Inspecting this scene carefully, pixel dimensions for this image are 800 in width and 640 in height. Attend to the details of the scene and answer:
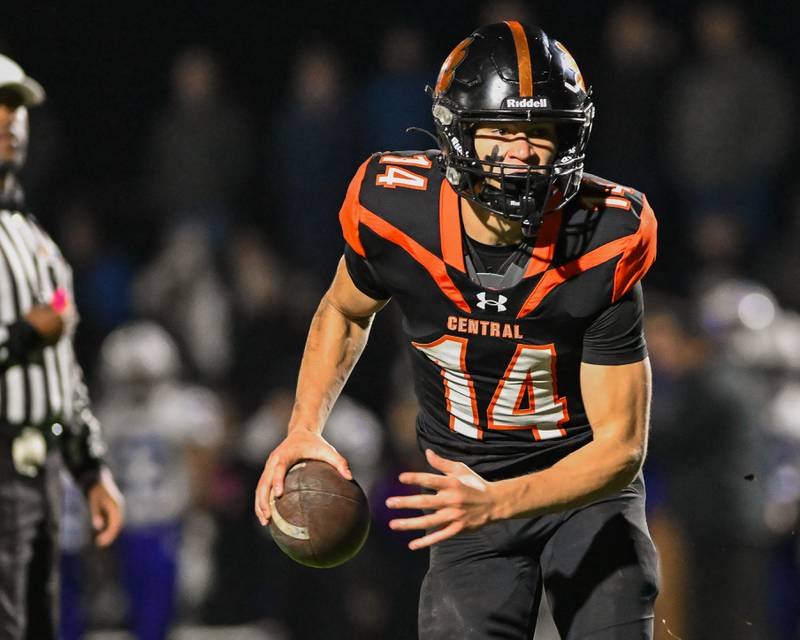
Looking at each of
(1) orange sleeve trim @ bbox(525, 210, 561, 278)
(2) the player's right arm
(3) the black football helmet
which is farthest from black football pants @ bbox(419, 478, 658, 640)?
(3) the black football helmet

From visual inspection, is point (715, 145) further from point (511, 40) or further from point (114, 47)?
point (511, 40)

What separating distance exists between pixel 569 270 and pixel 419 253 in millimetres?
345

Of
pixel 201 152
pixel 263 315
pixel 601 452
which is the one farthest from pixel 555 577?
pixel 201 152

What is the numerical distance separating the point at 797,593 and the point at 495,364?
3.95m

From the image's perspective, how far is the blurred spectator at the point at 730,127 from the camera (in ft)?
26.1

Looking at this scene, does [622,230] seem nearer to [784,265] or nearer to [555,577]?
[555,577]

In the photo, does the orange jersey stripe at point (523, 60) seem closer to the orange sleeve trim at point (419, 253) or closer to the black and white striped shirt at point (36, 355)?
the orange sleeve trim at point (419, 253)

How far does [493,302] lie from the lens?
3.30 meters

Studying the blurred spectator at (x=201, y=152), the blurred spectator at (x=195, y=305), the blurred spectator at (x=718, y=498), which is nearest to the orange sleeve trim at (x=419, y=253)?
the blurred spectator at (x=718, y=498)

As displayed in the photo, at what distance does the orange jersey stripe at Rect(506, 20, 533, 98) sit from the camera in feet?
10.5

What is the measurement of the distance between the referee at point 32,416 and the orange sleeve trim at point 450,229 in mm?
1416

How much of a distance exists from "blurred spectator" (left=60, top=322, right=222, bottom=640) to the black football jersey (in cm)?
406

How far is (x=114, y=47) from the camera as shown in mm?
10008

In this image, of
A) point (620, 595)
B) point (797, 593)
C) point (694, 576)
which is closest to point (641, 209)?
point (620, 595)
